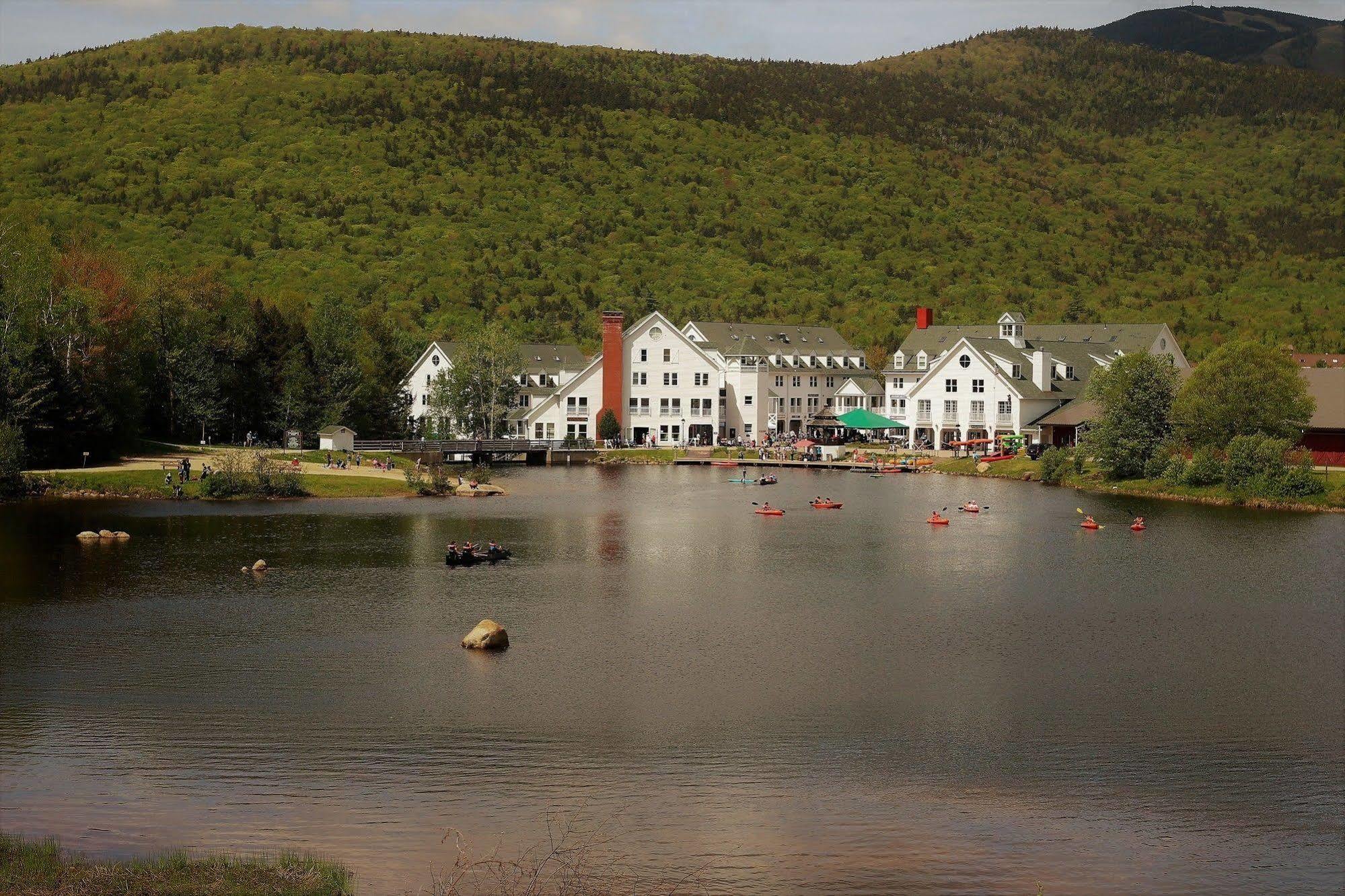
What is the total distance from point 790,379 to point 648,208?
65622 mm

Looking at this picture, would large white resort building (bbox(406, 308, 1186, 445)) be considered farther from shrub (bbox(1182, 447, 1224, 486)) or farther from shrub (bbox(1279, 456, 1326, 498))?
shrub (bbox(1279, 456, 1326, 498))

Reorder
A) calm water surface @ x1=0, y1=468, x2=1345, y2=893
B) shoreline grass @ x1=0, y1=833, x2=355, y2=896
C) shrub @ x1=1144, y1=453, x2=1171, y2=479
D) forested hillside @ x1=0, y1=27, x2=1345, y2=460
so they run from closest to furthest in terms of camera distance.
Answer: shoreline grass @ x1=0, y1=833, x2=355, y2=896 < calm water surface @ x1=0, y1=468, x2=1345, y2=893 < shrub @ x1=1144, y1=453, x2=1171, y2=479 < forested hillside @ x1=0, y1=27, x2=1345, y2=460

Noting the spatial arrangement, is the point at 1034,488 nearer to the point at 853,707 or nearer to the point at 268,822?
the point at 853,707

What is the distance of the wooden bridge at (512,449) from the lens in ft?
321

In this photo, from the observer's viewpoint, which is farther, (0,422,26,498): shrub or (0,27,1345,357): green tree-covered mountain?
(0,27,1345,357): green tree-covered mountain

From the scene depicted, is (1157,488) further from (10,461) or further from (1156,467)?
(10,461)

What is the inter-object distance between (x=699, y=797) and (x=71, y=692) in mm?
14080

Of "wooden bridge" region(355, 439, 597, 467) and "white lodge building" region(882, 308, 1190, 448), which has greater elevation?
"white lodge building" region(882, 308, 1190, 448)

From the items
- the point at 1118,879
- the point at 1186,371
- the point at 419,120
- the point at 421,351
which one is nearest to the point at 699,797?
the point at 1118,879

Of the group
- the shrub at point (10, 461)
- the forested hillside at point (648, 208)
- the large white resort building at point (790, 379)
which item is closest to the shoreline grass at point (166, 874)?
the shrub at point (10, 461)

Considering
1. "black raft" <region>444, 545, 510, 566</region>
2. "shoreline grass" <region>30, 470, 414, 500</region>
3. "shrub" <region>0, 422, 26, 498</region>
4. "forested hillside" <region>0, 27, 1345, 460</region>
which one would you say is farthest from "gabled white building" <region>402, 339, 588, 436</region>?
"black raft" <region>444, 545, 510, 566</region>

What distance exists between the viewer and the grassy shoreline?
221ft

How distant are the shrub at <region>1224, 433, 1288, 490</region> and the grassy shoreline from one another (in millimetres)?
880

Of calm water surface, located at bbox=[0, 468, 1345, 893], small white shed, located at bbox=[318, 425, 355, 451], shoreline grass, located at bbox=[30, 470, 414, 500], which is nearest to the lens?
calm water surface, located at bbox=[0, 468, 1345, 893]
